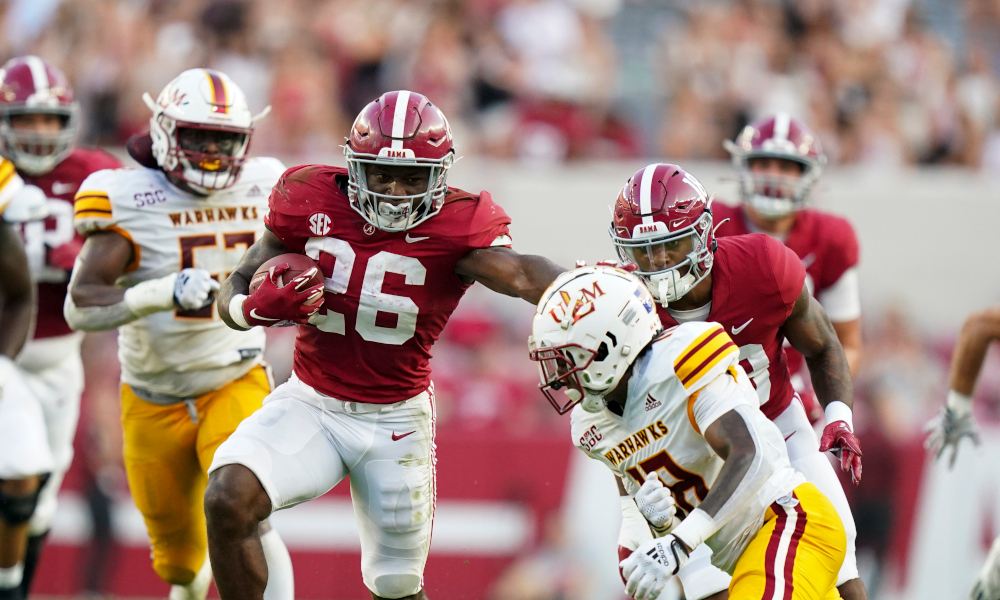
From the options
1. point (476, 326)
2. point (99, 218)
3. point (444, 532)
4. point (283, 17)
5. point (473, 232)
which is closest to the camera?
point (473, 232)

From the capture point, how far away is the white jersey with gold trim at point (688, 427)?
12.2 feet

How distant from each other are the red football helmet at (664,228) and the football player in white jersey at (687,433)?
33 centimetres

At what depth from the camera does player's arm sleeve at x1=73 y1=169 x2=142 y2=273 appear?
4.85 metres

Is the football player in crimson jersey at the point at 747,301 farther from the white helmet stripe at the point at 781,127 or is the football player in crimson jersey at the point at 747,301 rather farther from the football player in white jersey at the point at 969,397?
the white helmet stripe at the point at 781,127

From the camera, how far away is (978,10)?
36.2ft

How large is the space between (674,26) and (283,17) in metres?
3.20

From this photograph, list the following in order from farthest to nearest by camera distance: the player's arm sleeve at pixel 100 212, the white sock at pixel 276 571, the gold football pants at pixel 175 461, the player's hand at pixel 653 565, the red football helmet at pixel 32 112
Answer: the red football helmet at pixel 32 112 → the gold football pants at pixel 175 461 → the player's arm sleeve at pixel 100 212 → the white sock at pixel 276 571 → the player's hand at pixel 653 565

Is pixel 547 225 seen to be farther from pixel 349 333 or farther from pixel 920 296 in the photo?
pixel 349 333

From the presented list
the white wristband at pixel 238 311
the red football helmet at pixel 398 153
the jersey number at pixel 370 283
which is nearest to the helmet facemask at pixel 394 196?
the red football helmet at pixel 398 153

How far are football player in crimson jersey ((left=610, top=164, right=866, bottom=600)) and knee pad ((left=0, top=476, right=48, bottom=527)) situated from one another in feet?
8.62


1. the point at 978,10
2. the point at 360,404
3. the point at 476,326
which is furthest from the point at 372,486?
the point at 978,10

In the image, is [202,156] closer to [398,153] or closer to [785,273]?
[398,153]

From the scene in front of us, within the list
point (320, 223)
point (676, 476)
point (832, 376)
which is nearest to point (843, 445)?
point (832, 376)

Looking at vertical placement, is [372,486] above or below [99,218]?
below
